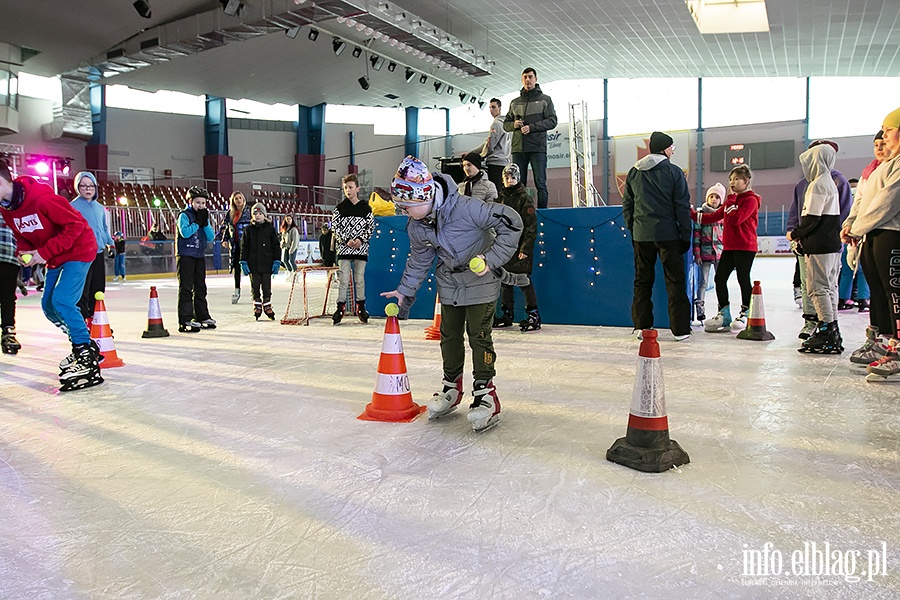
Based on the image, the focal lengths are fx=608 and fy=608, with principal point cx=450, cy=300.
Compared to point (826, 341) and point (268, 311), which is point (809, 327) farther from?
point (268, 311)

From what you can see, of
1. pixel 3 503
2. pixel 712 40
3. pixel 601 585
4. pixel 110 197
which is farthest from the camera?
pixel 110 197

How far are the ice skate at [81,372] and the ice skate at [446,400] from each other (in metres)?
2.28

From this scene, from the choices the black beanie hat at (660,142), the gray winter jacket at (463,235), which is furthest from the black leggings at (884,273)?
the gray winter jacket at (463,235)

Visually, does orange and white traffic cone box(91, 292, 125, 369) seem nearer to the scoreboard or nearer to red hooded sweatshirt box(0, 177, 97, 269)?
red hooded sweatshirt box(0, 177, 97, 269)

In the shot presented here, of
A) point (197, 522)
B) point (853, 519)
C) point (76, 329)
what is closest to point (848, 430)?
point (853, 519)

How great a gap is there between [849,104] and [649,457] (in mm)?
22898

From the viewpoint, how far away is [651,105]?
22.7 meters

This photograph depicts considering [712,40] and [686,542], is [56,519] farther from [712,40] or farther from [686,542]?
[712,40]

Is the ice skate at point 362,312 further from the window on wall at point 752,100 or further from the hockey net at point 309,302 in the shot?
the window on wall at point 752,100

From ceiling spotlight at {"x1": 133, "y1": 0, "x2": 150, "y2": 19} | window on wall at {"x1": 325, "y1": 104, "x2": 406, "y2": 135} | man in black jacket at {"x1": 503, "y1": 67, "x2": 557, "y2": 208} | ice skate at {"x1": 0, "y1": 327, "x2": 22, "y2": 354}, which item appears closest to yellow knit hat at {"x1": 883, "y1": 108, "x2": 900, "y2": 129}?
man in black jacket at {"x1": 503, "y1": 67, "x2": 557, "y2": 208}

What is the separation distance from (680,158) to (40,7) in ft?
65.5

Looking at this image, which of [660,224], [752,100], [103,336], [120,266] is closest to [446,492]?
[660,224]

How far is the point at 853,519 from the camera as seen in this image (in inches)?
69.8

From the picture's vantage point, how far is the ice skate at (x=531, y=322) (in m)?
5.98
